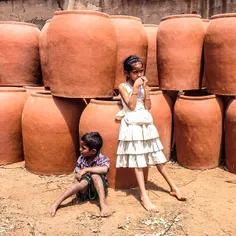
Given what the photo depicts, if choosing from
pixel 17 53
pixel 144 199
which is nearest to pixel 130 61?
pixel 144 199

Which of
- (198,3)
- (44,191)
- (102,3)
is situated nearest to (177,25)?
(44,191)

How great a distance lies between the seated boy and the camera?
252 centimetres

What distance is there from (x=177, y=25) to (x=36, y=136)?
195cm

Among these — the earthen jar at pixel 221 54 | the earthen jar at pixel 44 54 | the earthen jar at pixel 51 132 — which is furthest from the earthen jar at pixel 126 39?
the earthen jar at pixel 44 54

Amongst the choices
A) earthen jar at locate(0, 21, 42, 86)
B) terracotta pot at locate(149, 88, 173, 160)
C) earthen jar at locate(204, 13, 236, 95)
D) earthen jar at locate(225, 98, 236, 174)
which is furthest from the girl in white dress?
earthen jar at locate(0, 21, 42, 86)

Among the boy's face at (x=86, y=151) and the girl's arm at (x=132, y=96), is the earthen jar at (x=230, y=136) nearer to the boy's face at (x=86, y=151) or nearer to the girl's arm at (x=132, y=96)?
the girl's arm at (x=132, y=96)

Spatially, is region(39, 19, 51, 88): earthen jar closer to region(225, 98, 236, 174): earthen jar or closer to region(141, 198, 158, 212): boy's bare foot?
region(141, 198, 158, 212): boy's bare foot

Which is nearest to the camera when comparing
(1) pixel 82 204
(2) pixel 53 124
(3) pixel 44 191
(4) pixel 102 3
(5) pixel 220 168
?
(1) pixel 82 204

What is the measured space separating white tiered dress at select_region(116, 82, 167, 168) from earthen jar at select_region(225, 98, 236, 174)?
97 cm

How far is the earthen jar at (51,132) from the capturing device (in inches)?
126

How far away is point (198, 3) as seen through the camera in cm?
721

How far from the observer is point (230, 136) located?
3.33 metres

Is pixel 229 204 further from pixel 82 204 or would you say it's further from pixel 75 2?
pixel 75 2

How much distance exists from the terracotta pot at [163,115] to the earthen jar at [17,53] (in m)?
1.61
